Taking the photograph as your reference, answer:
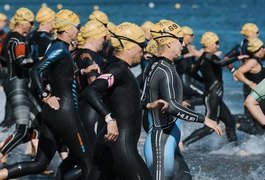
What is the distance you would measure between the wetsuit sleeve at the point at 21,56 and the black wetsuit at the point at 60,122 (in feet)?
5.57

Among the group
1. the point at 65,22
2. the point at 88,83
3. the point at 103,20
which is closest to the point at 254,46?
the point at 103,20

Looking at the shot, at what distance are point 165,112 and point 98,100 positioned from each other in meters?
0.83

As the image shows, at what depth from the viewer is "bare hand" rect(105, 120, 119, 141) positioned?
736cm

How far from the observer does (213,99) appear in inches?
537

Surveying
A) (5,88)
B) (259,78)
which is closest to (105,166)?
(5,88)

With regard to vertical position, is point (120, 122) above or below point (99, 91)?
below

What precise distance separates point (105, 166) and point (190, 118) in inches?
33.4

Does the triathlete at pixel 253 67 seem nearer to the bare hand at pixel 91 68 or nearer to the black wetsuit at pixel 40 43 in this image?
the black wetsuit at pixel 40 43

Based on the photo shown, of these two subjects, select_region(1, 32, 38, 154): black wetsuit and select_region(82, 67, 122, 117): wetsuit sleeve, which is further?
select_region(1, 32, 38, 154): black wetsuit

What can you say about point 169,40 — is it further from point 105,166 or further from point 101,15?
point 101,15

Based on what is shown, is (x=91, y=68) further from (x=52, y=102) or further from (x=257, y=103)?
(x=257, y=103)

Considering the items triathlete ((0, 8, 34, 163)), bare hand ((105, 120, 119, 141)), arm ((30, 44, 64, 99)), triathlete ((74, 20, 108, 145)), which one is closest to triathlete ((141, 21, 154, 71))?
triathlete ((0, 8, 34, 163))

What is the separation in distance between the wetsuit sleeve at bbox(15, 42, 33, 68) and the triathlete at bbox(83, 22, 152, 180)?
10.3 feet

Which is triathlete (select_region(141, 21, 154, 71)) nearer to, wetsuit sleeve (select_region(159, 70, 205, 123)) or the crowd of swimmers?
the crowd of swimmers
